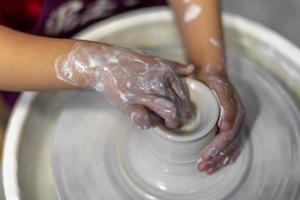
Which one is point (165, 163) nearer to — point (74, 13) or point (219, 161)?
point (219, 161)

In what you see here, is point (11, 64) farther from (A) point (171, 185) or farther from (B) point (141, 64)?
(A) point (171, 185)

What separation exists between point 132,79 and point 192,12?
36 centimetres

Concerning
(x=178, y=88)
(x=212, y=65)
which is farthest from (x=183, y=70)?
(x=212, y=65)

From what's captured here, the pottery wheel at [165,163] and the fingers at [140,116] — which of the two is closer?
the fingers at [140,116]

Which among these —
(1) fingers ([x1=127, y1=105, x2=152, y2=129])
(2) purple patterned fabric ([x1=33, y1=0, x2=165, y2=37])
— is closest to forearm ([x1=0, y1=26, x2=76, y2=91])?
(1) fingers ([x1=127, y1=105, x2=152, y2=129])

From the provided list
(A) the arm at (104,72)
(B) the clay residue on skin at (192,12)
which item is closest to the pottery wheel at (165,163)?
(A) the arm at (104,72)

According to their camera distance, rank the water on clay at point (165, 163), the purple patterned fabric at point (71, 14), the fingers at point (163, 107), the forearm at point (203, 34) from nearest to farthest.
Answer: the fingers at point (163, 107) < the water on clay at point (165, 163) < the forearm at point (203, 34) < the purple patterned fabric at point (71, 14)

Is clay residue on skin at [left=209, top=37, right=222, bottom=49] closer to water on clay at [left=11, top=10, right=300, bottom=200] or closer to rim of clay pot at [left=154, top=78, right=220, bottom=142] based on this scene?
water on clay at [left=11, top=10, right=300, bottom=200]

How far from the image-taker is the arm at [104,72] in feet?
3.25

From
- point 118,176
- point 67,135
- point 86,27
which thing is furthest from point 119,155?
point 86,27

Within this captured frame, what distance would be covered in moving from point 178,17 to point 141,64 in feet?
1.18

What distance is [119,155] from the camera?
1.14 m

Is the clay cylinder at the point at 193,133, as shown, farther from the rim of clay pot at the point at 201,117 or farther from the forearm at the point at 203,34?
the forearm at the point at 203,34

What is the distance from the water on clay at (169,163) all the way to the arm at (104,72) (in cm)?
14
